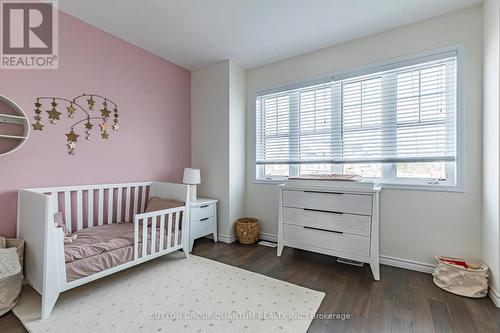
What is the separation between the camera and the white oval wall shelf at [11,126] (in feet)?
6.08

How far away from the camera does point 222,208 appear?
3.22 metres

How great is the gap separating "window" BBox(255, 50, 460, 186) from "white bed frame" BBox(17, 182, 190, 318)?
4.98 feet

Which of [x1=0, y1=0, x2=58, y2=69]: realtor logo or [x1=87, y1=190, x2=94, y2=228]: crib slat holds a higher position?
[x1=0, y1=0, x2=58, y2=69]: realtor logo

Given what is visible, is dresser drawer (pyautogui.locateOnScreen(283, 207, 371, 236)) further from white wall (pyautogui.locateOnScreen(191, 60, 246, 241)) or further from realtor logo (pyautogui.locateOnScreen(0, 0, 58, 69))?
realtor logo (pyautogui.locateOnScreen(0, 0, 58, 69))

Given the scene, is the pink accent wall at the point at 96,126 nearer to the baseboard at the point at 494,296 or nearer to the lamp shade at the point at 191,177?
the lamp shade at the point at 191,177

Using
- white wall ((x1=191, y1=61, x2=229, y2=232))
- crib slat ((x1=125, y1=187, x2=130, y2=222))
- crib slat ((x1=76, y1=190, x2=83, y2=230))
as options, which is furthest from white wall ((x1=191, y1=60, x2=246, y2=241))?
crib slat ((x1=76, y1=190, x2=83, y2=230))

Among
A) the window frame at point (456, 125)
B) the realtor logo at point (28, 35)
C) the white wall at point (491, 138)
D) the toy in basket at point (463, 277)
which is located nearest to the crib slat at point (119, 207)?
the realtor logo at point (28, 35)

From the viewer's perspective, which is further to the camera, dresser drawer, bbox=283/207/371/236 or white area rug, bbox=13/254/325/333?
dresser drawer, bbox=283/207/371/236

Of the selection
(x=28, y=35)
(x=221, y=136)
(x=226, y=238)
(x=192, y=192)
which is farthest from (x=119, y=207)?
(x=28, y=35)

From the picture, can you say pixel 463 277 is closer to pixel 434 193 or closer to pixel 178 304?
pixel 434 193

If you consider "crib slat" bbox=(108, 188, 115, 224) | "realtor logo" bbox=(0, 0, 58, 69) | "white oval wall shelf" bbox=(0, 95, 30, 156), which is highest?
"realtor logo" bbox=(0, 0, 58, 69)

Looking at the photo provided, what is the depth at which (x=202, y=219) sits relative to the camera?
2.96m

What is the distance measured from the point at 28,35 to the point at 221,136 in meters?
2.12

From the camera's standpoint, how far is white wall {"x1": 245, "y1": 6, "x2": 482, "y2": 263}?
80.0 inches
